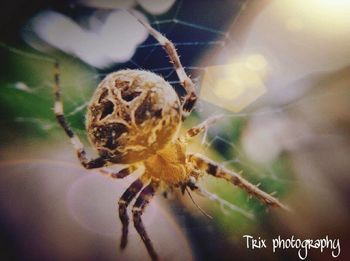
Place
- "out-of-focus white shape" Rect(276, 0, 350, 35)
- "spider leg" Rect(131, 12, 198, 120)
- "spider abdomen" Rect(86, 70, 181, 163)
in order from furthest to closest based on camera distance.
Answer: "out-of-focus white shape" Rect(276, 0, 350, 35) → "spider leg" Rect(131, 12, 198, 120) → "spider abdomen" Rect(86, 70, 181, 163)

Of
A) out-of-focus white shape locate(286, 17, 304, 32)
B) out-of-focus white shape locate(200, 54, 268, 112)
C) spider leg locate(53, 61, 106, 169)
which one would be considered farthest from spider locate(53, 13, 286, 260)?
out-of-focus white shape locate(286, 17, 304, 32)

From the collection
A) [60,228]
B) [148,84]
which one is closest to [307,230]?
[148,84]

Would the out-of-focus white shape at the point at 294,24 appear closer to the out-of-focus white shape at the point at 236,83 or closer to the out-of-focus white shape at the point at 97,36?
the out-of-focus white shape at the point at 236,83

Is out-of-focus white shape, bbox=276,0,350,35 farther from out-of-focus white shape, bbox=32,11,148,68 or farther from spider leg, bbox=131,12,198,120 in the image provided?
out-of-focus white shape, bbox=32,11,148,68

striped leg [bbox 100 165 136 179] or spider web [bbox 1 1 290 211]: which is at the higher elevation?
spider web [bbox 1 1 290 211]

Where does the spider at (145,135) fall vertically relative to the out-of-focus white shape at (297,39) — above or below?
below

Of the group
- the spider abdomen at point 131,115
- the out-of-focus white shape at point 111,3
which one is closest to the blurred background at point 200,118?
the out-of-focus white shape at point 111,3

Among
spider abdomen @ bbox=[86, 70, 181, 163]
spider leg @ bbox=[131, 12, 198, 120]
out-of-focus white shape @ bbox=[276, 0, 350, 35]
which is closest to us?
spider abdomen @ bbox=[86, 70, 181, 163]

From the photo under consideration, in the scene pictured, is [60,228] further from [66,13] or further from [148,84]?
[66,13]
